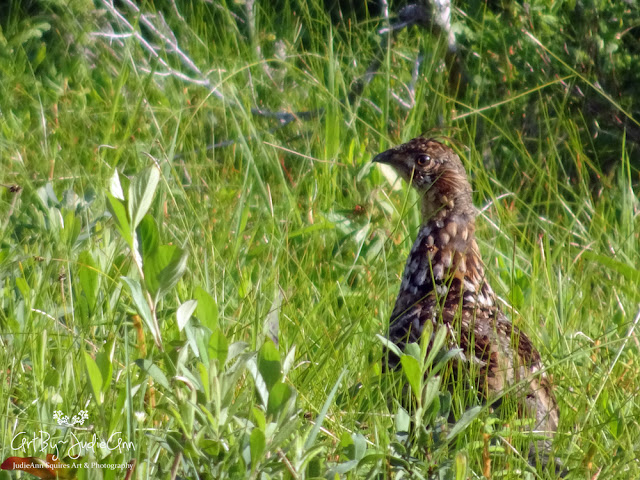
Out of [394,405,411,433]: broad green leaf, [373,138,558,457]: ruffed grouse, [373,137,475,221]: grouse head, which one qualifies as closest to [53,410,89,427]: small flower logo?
[394,405,411,433]: broad green leaf

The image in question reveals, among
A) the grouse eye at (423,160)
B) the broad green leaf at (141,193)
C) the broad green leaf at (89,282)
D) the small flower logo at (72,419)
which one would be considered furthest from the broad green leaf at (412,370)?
the grouse eye at (423,160)

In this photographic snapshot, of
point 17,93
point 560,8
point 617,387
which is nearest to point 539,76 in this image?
point 560,8

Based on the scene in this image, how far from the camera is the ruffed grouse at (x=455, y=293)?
8.74ft

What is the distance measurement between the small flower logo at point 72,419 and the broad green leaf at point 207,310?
0.41 m

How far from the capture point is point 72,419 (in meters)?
2.14

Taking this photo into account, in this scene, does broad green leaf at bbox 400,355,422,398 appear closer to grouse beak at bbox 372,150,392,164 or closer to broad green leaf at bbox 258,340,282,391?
broad green leaf at bbox 258,340,282,391

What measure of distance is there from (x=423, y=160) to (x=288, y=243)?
2.07 feet

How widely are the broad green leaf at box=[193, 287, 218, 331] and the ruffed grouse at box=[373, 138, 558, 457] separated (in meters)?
0.82

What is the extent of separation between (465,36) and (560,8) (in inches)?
21.1

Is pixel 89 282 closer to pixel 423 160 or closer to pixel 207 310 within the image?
pixel 207 310

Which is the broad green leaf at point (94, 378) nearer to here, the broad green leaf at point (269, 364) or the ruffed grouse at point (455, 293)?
the broad green leaf at point (269, 364)

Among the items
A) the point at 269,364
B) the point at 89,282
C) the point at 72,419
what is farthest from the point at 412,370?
→ the point at 89,282

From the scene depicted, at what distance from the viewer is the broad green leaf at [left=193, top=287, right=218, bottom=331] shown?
6.07 ft

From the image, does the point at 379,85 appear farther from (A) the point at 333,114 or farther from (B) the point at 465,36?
A: (A) the point at 333,114
